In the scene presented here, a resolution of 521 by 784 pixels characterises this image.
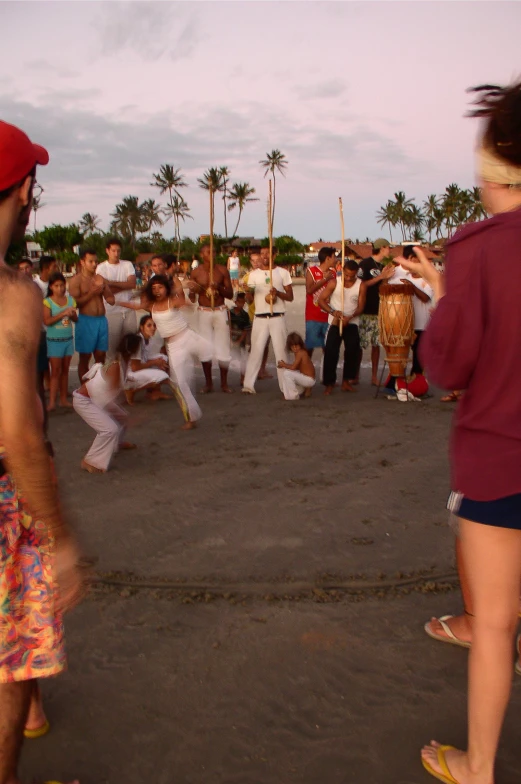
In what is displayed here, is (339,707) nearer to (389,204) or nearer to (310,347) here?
(310,347)

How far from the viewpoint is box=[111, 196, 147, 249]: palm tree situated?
8569 cm

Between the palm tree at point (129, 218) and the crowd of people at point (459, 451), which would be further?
the palm tree at point (129, 218)

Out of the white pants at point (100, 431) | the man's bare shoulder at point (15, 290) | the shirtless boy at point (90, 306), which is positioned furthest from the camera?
the shirtless boy at point (90, 306)

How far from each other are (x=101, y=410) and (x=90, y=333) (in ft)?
9.87

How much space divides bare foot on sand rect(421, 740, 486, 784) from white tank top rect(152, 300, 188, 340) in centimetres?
574

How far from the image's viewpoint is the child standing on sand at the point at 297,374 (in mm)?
8617

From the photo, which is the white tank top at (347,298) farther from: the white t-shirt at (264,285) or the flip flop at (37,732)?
the flip flop at (37,732)

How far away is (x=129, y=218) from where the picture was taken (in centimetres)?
8600

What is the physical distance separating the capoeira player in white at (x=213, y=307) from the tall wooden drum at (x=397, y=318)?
208 cm

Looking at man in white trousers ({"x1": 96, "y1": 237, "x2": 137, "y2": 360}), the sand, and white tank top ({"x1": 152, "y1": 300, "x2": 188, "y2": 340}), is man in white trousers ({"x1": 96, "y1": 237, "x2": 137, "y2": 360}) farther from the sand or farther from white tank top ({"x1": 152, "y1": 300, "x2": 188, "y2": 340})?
the sand

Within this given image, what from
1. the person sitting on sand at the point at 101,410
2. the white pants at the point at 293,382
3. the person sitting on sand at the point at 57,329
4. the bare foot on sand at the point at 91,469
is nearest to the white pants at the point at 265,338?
the white pants at the point at 293,382

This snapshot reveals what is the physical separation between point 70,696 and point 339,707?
105 centimetres

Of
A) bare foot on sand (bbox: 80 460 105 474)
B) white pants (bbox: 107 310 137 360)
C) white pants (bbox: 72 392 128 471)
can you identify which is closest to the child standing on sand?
white pants (bbox: 107 310 137 360)

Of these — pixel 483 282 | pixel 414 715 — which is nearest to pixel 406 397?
pixel 414 715
